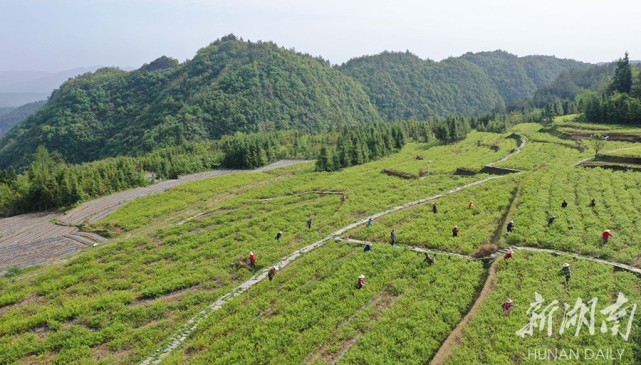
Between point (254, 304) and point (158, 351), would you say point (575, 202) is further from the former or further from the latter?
point (158, 351)

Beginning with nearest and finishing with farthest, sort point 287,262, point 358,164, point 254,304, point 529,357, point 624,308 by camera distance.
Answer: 1. point 529,357
2. point 624,308
3. point 254,304
4. point 287,262
5. point 358,164

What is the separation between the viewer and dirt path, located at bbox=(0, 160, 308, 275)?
49047 millimetres

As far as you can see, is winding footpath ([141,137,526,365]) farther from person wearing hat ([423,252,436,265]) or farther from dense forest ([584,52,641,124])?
dense forest ([584,52,641,124])

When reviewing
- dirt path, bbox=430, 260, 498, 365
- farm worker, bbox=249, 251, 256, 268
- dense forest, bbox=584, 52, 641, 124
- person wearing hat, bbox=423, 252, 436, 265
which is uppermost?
dense forest, bbox=584, 52, 641, 124

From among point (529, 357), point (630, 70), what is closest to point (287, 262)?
point (529, 357)

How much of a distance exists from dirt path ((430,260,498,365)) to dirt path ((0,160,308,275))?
48355 millimetres

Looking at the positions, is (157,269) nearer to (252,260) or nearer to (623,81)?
(252,260)

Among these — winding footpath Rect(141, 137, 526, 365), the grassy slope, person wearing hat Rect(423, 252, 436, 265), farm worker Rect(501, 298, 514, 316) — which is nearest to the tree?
the grassy slope

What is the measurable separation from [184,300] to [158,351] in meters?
6.42

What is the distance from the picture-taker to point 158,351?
84.3 ft

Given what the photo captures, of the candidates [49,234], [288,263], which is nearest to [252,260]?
[288,263]

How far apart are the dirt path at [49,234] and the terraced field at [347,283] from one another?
6.28 m

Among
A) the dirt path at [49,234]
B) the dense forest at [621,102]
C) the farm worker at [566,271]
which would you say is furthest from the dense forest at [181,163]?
the farm worker at [566,271]

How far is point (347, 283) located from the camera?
1185 inches
